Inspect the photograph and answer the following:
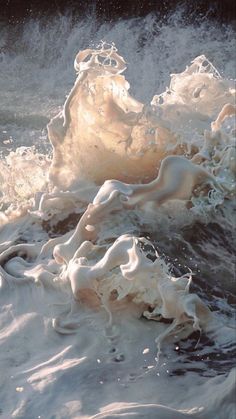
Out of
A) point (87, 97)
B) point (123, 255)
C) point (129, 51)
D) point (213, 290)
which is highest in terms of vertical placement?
point (87, 97)

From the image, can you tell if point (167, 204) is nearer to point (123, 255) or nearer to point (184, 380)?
point (123, 255)

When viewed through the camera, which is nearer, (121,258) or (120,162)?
(121,258)

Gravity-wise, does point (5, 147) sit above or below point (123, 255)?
below

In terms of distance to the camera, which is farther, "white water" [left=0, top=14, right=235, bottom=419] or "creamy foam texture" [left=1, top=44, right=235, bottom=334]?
"creamy foam texture" [left=1, top=44, right=235, bottom=334]

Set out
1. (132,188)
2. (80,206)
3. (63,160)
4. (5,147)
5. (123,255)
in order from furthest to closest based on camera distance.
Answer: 1. (5,147)
2. (63,160)
3. (80,206)
4. (132,188)
5. (123,255)

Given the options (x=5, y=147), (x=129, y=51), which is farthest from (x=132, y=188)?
(x=129, y=51)

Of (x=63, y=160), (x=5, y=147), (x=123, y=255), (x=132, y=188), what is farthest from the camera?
(x=5, y=147)

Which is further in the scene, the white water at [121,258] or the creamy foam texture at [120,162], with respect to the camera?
the creamy foam texture at [120,162]

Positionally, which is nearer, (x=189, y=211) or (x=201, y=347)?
(x=201, y=347)
